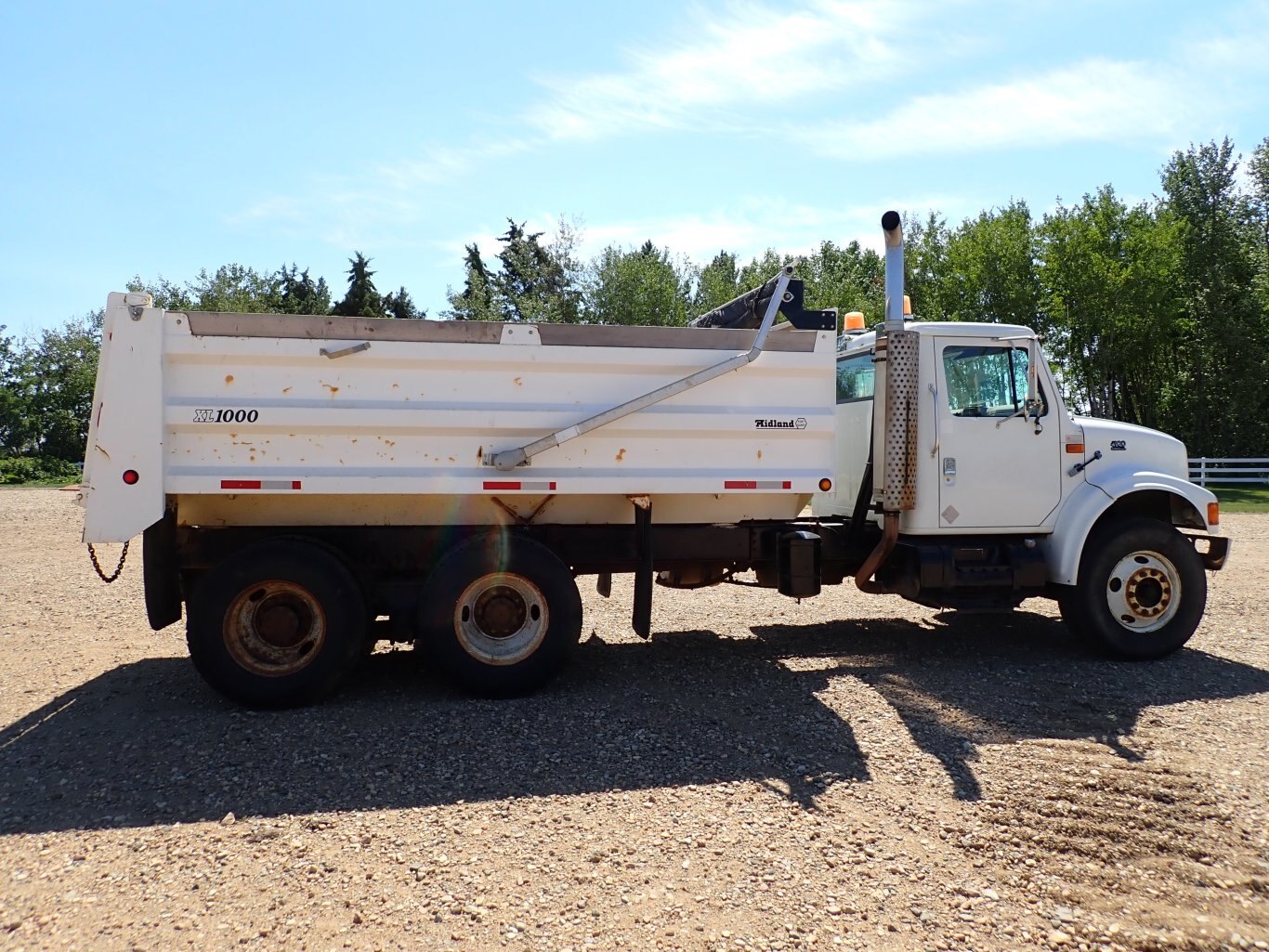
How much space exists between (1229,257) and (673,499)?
35.9m

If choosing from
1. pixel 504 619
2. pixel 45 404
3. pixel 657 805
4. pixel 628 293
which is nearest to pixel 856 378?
pixel 504 619

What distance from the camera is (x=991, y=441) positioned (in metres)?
6.95

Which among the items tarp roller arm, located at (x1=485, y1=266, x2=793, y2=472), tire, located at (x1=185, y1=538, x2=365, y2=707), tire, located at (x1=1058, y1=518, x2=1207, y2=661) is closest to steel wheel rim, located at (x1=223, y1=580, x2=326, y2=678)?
tire, located at (x1=185, y1=538, x2=365, y2=707)

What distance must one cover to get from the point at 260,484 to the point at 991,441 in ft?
17.3

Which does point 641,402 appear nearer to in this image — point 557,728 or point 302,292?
point 557,728

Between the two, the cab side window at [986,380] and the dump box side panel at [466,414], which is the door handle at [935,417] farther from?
the dump box side panel at [466,414]

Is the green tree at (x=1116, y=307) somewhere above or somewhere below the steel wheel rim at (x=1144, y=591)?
above

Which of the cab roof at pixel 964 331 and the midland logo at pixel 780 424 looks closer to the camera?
the midland logo at pixel 780 424

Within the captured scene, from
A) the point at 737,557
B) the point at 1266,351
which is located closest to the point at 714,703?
the point at 737,557

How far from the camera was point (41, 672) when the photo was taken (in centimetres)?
670

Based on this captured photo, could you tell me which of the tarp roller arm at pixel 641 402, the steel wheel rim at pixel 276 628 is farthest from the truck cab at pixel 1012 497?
the steel wheel rim at pixel 276 628

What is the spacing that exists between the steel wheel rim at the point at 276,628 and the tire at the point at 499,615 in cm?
69

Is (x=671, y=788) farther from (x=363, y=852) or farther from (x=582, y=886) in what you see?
(x=363, y=852)

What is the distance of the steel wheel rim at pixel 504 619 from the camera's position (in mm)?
5957
